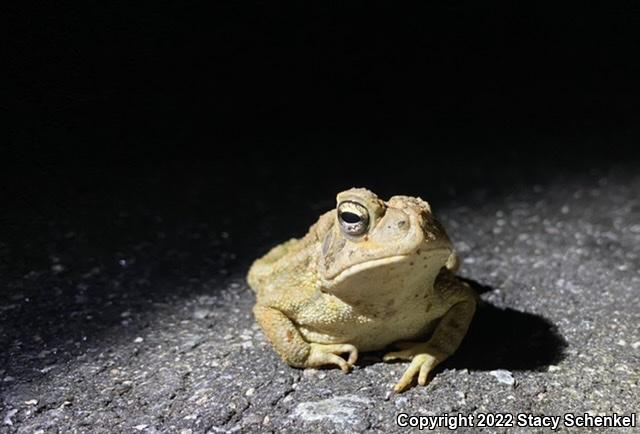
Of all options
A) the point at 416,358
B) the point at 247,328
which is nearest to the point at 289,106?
the point at 247,328

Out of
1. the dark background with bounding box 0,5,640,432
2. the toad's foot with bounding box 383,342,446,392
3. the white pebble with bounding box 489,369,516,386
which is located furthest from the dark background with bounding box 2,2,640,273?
the white pebble with bounding box 489,369,516,386

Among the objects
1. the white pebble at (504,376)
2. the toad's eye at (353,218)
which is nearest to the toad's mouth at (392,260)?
the toad's eye at (353,218)

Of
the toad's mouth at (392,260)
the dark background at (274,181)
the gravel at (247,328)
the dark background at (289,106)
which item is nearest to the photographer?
the toad's mouth at (392,260)

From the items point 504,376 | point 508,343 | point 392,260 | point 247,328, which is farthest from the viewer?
point 247,328

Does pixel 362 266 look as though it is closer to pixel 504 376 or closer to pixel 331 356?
pixel 331 356

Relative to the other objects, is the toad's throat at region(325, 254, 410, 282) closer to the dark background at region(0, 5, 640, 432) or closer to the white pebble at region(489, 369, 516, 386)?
the dark background at region(0, 5, 640, 432)

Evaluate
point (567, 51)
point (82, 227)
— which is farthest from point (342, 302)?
point (567, 51)

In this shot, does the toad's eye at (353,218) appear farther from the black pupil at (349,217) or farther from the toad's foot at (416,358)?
the toad's foot at (416,358)
